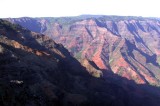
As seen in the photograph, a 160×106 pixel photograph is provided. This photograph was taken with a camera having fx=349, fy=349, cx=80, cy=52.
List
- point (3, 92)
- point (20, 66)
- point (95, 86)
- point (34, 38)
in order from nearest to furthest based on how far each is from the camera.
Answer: point (3, 92)
point (20, 66)
point (95, 86)
point (34, 38)

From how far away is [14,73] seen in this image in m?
74.5

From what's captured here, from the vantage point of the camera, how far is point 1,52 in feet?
268

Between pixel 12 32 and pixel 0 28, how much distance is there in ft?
23.4

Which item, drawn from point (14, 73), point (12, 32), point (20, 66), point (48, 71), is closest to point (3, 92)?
point (14, 73)

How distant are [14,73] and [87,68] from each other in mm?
58599

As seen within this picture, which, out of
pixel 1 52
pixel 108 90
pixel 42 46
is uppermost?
pixel 1 52

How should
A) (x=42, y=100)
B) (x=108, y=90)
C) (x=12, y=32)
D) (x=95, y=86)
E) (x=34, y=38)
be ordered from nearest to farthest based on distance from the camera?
(x=42, y=100) < (x=95, y=86) < (x=108, y=90) < (x=12, y=32) < (x=34, y=38)

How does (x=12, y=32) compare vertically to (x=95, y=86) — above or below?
above

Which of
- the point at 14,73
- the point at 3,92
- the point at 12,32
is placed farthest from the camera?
the point at 12,32

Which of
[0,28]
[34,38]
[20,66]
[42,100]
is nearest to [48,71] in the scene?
[20,66]

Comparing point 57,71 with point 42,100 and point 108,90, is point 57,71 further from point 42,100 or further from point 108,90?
point 42,100

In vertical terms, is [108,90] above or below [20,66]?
below

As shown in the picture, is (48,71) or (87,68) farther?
(87,68)

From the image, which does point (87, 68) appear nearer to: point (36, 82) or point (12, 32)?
point (12, 32)
